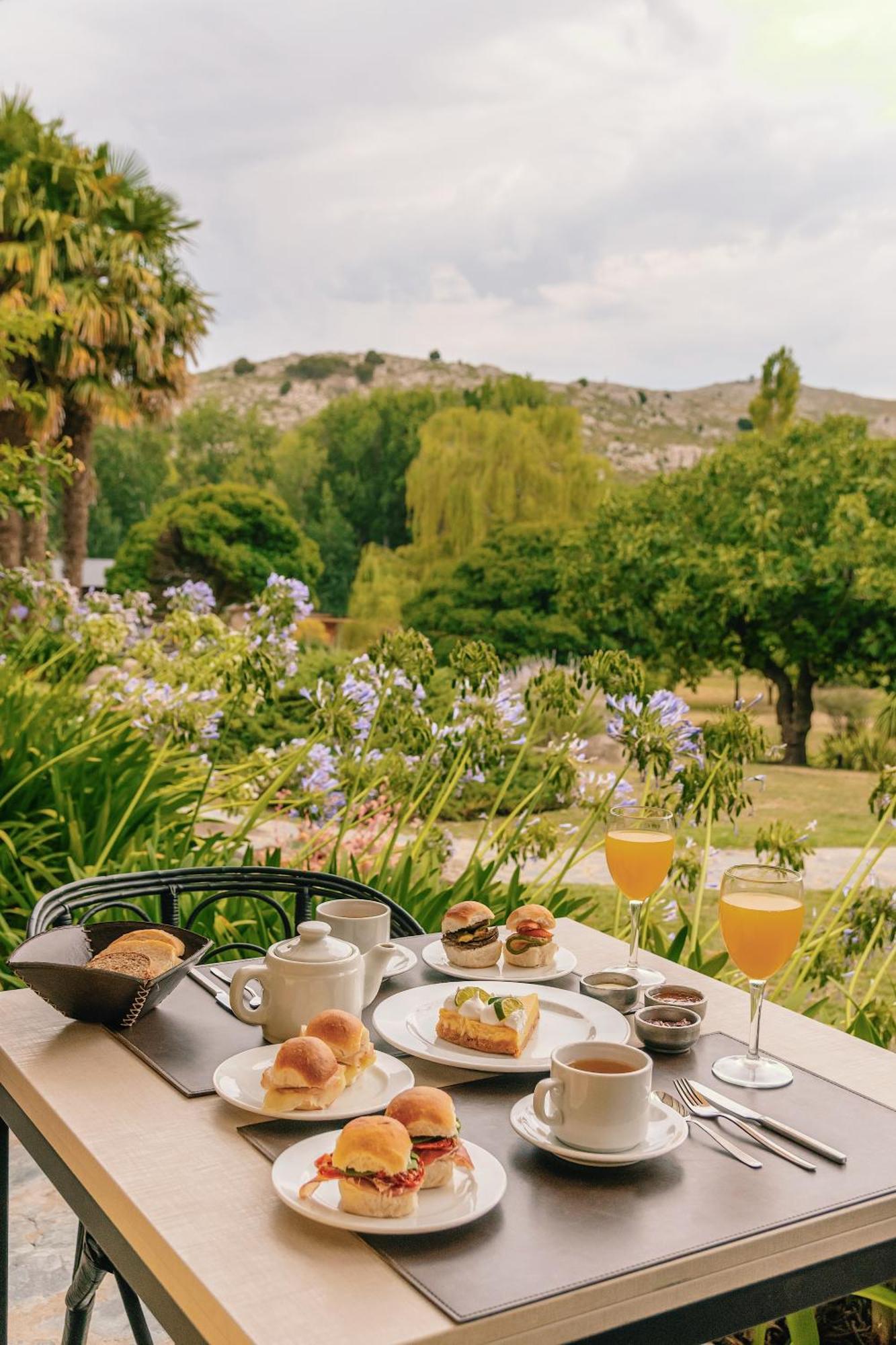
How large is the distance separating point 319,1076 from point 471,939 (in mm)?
448

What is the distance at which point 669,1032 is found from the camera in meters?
1.22

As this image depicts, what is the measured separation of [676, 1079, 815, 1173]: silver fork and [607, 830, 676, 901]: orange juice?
0.34 metres

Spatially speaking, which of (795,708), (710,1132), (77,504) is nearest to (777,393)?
(795,708)

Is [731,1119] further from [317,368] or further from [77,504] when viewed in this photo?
[317,368]

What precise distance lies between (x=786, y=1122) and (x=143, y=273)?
43.3 feet

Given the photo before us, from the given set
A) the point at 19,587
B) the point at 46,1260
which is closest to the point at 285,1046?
the point at 46,1260

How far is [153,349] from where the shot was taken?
13.4m

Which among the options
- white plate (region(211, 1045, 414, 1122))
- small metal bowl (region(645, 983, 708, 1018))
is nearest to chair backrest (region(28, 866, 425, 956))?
white plate (region(211, 1045, 414, 1122))

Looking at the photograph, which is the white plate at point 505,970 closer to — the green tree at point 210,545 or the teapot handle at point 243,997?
the teapot handle at point 243,997

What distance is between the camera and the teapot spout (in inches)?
51.4

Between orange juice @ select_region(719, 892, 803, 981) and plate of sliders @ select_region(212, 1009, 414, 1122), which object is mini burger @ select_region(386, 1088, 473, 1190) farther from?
orange juice @ select_region(719, 892, 803, 981)

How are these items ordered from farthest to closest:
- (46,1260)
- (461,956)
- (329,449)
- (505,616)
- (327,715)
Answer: (329,449) < (505,616) < (327,715) < (46,1260) < (461,956)

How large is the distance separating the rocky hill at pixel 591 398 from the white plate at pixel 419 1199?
4501cm

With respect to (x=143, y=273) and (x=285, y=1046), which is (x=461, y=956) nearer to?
(x=285, y=1046)
